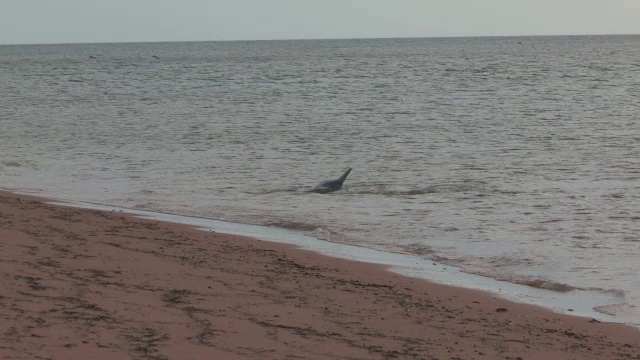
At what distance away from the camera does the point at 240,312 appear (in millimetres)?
6199

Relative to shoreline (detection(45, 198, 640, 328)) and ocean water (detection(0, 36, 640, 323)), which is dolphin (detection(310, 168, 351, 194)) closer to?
ocean water (detection(0, 36, 640, 323))

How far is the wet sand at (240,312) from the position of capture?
5.39m

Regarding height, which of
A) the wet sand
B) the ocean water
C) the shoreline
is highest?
the wet sand

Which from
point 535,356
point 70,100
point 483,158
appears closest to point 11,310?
point 535,356

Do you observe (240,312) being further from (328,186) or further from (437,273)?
(328,186)

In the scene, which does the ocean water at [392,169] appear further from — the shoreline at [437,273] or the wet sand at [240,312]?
the wet sand at [240,312]

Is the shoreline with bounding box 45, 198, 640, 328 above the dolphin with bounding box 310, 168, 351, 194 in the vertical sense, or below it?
above

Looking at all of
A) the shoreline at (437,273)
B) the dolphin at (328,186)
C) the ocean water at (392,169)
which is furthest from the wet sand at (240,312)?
the dolphin at (328,186)

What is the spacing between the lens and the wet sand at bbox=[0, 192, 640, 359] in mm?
5395

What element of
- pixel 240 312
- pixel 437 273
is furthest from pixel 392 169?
pixel 240 312

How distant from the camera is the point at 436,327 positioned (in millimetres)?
6254

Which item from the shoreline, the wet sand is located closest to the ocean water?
the shoreline

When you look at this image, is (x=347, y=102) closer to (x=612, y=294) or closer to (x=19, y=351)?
(x=612, y=294)

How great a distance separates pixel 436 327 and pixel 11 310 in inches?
98.5
